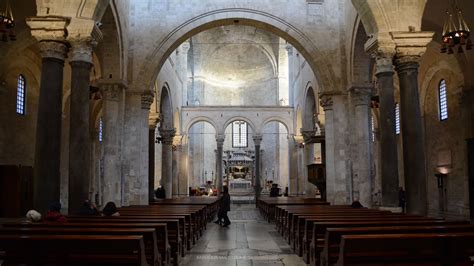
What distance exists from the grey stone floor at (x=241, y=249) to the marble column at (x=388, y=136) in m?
3.51

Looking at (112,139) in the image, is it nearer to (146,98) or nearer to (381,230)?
(146,98)

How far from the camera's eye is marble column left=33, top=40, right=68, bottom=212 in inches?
472

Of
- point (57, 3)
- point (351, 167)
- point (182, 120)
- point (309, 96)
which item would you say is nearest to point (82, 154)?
point (57, 3)

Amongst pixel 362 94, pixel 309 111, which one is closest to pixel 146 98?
pixel 362 94

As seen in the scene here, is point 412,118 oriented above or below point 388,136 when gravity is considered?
above

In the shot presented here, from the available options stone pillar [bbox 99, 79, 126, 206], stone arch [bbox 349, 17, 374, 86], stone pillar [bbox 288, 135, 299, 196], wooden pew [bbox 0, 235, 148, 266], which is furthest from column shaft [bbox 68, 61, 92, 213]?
stone pillar [bbox 288, 135, 299, 196]

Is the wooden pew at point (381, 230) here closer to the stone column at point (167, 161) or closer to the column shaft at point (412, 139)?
the column shaft at point (412, 139)

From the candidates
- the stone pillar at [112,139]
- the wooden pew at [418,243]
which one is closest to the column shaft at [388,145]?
the wooden pew at [418,243]

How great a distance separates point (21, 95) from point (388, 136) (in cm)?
1785

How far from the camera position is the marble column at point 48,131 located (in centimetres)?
1198

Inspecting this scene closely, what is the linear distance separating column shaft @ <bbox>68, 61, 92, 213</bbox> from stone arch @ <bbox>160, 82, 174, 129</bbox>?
17402 mm

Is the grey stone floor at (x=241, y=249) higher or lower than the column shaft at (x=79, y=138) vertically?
lower

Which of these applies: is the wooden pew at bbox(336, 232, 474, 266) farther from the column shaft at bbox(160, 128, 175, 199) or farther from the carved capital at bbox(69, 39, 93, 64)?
the column shaft at bbox(160, 128, 175, 199)

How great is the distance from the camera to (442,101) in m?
23.3
